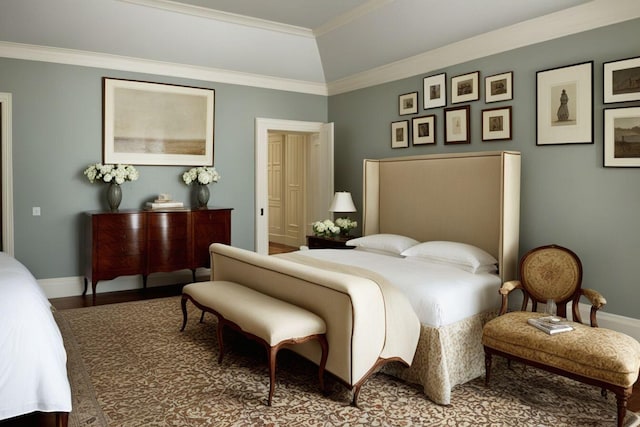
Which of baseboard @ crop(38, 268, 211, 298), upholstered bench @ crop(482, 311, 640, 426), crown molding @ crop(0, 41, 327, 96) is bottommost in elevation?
baseboard @ crop(38, 268, 211, 298)

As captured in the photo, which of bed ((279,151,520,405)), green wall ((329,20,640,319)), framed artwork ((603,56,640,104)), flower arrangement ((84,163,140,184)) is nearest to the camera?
bed ((279,151,520,405))

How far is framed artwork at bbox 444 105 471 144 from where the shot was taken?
4793mm

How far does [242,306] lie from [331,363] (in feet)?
2.32

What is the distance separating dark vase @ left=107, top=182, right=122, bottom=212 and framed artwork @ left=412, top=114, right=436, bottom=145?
331cm

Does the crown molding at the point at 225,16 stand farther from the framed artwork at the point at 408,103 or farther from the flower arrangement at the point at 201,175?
the flower arrangement at the point at 201,175

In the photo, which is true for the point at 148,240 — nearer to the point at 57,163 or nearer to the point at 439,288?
the point at 57,163

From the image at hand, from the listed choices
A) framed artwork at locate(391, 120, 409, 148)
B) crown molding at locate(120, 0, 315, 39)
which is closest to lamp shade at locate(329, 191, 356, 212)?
framed artwork at locate(391, 120, 409, 148)

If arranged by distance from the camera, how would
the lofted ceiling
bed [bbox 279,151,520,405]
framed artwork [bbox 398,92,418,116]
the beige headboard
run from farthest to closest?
framed artwork [bbox 398,92,418,116] → the lofted ceiling → the beige headboard → bed [bbox 279,151,520,405]

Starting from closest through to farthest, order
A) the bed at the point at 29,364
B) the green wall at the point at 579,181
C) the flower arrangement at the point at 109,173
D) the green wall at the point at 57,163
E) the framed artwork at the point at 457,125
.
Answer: the bed at the point at 29,364
the green wall at the point at 579,181
the framed artwork at the point at 457,125
the green wall at the point at 57,163
the flower arrangement at the point at 109,173

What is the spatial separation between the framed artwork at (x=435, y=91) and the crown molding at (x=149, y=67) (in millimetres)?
2010

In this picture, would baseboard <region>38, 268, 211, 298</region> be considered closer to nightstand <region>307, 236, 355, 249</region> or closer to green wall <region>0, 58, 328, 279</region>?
green wall <region>0, 58, 328, 279</region>

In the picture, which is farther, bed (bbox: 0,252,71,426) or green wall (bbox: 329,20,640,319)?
green wall (bbox: 329,20,640,319)

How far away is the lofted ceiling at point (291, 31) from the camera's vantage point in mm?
4195

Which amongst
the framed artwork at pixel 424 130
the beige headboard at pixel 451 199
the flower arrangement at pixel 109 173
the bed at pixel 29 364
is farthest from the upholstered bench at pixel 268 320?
the framed artwork at pixel 424 130
